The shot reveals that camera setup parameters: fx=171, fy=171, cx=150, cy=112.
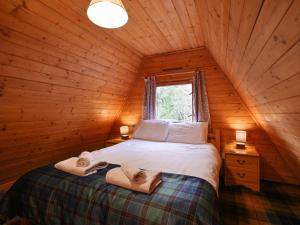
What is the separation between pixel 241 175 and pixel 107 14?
2468 mm

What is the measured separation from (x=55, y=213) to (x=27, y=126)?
1372mm

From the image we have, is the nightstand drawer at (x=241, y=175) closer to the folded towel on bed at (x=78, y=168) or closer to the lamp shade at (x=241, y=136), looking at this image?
the lamp shade at (x=241, y=136)

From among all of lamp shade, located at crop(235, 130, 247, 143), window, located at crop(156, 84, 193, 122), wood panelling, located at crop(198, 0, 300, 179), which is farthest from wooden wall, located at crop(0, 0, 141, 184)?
lamp shade, located at crop(235, 130, 247, 143)

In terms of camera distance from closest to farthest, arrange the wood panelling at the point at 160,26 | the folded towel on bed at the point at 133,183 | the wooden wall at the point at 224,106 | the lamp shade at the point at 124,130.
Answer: the folded towel on bed at the point at 133,183 < the wood panelling at the point at 160,26 < the wooden wall at the point at 224,106 < the lamp shade at the point at 124,130

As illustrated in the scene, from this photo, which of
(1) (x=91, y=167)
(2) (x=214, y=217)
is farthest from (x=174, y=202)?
(1) (x=91, y=167)

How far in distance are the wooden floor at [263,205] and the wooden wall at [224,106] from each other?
28 cm

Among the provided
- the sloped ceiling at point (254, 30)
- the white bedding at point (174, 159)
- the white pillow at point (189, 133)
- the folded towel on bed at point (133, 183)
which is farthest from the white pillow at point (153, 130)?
the folded towel on bed at point (133, 183)

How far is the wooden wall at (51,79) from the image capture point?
60.4 inches

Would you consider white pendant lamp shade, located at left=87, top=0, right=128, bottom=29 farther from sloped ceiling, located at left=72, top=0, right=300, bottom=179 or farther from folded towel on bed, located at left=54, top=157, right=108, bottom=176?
folded towel on bed, located at left=54, top=157, right=108, bottom=176

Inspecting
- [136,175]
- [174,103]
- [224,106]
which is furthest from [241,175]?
[136,175]

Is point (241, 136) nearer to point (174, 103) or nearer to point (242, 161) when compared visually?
point (242, 161)

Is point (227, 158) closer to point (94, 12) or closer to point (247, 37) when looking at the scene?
point (247, 37)

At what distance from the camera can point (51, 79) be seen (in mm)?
2025

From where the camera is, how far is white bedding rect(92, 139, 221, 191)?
1557 mm
